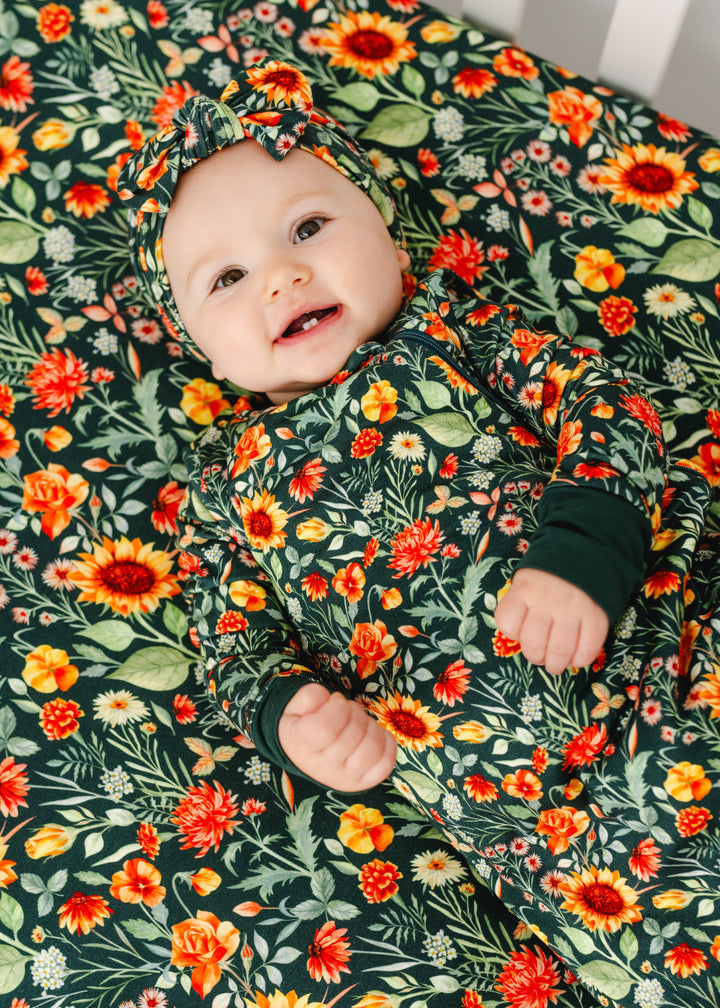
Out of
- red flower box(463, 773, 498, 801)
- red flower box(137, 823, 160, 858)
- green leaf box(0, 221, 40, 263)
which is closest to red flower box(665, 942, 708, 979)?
red flower box(463, 773, 498, 801)

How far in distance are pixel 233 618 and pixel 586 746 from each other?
0.43 meters

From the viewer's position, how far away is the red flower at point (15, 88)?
50.6 inches

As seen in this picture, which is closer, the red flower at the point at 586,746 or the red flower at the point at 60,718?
the red flower at the point at 586,746

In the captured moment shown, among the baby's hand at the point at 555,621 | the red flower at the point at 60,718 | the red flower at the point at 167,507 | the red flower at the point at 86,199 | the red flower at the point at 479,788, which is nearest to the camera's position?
the baby's hand at the point at 555,621

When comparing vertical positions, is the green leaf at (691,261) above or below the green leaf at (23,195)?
above

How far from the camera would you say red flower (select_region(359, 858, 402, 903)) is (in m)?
0.99

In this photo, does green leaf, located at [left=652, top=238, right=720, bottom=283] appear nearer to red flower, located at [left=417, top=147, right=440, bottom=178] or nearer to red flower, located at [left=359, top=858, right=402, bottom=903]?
red flower, located at [left=417, top=147, right=440, bottom=178]

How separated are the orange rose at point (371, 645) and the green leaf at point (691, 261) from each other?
2.13ft

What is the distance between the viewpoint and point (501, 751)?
92 cm

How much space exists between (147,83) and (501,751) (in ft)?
3.56

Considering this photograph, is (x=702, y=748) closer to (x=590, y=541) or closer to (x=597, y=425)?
(x=590, y=541)

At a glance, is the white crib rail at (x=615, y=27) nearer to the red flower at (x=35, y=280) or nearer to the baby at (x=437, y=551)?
the baby at (x=437, y=551)

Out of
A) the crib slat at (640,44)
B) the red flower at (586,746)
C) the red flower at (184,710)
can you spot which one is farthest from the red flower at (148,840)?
the crib slat at (640,44)

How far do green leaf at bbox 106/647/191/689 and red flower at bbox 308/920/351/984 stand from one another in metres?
0.34
